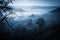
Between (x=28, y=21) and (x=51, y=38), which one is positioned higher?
(x=28, y=21)

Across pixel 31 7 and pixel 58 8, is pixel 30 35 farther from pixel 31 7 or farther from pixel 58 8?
pixel 58 8

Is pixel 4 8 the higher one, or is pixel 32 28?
pixel 4 8

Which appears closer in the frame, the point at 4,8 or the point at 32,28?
the point at 32,28

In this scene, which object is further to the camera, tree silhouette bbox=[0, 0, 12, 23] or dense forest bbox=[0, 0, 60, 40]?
tree silhouette bbox=[0, 0, 12, 23]

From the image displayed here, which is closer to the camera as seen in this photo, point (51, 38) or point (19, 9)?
point (51, 38)

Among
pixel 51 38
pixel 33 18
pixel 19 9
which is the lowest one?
pixel 51 38

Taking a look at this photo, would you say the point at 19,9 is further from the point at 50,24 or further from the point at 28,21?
the point at 50,24

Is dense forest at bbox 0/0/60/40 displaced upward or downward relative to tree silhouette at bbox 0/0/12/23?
downward

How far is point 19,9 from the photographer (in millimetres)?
1675

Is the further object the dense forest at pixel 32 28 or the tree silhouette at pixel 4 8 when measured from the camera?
the tree silhouette at pixel 4 8

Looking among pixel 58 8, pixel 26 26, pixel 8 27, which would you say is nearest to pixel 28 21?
pixel 26 26

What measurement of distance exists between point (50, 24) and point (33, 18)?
243 mm

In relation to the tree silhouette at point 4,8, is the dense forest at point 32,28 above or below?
below

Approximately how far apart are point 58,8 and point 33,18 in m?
0.36
